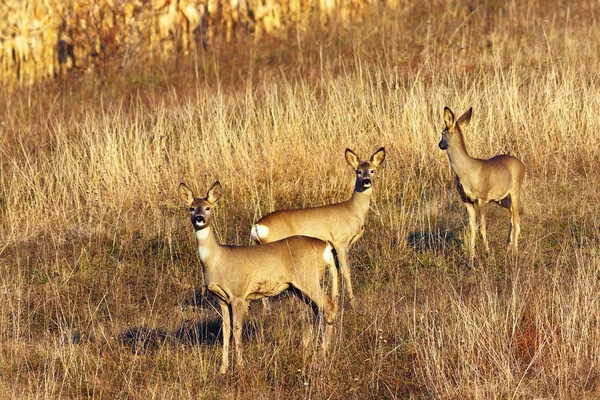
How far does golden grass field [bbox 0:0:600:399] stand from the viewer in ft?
19.1

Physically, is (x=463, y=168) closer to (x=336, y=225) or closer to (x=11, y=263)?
(x=336, y=225)

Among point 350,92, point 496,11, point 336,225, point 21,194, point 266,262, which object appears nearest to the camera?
point 266,262

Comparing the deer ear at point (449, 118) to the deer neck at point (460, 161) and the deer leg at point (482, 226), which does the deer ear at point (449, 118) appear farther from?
the deer leg at point (482, 226)

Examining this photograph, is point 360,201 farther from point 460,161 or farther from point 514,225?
point 514,225

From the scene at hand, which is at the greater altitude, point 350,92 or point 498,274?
point 350,92

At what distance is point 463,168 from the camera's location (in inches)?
325

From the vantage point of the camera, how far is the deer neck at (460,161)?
825 centimetres

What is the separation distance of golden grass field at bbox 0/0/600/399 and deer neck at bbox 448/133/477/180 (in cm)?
68

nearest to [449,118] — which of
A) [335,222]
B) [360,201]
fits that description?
[360,201]

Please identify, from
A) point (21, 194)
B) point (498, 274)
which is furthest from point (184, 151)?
point (498, 274)

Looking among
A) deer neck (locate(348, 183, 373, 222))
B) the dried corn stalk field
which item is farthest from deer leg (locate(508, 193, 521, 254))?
the dried corn stalk field

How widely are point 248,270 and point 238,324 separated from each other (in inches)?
14.3

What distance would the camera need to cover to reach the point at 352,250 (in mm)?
8695

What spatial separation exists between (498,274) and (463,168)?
0.98m
